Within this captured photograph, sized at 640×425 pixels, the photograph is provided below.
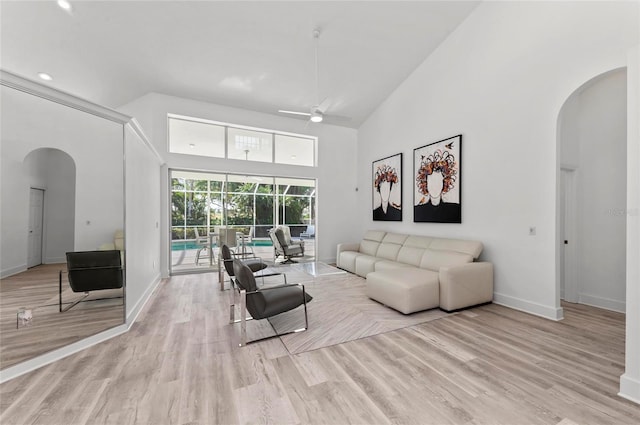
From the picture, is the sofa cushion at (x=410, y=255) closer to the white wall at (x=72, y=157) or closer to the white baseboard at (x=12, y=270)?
the white wall at (x=72, y=157)

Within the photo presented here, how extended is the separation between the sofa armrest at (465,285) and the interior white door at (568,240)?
1247 mm

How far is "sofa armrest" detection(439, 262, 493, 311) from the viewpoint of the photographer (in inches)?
136

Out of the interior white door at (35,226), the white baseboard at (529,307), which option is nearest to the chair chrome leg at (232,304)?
the interior white door at (35,226)

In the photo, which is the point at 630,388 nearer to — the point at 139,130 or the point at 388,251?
the point at 388,251

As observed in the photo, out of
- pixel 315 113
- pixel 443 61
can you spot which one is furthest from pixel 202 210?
pixel 443 61

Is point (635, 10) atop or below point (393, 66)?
below

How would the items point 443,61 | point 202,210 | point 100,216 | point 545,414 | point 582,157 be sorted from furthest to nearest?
point 202,210, point 443,61, point 582,157, point 100,216, point 545,414

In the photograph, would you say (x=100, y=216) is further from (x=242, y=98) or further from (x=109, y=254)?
(x=242, y=98)

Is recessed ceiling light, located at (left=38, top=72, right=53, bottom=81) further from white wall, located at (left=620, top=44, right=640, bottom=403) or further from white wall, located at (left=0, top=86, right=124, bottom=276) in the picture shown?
white wall, located at (left=620, top=44, right=640, bottom=403)

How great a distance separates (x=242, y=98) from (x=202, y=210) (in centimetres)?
266

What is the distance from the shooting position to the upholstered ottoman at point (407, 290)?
3.37 meters

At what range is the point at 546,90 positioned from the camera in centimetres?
338

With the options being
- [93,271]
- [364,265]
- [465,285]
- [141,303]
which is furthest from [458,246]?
[93,271]

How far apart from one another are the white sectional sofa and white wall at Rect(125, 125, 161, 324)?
3259 mm
